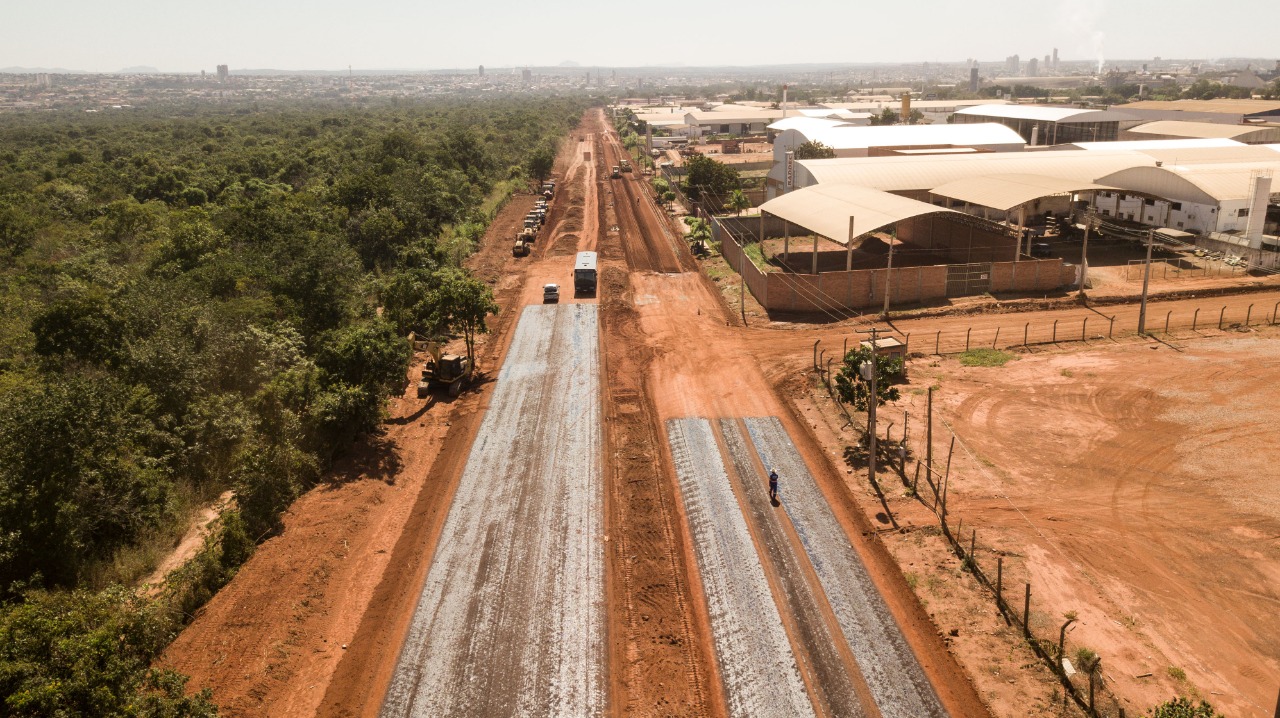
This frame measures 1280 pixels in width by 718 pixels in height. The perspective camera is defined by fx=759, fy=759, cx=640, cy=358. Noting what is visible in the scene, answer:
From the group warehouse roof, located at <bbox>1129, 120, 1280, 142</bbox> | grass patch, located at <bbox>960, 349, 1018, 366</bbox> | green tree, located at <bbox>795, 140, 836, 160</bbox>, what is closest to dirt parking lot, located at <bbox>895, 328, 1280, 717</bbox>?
grass patch, located at <bbox>960, 349, 1018, 366</bbox>

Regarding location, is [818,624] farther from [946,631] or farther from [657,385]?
[657,385]

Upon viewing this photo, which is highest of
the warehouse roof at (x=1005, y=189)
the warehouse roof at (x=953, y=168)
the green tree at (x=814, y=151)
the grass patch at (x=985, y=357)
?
the green tree at (x=814, y=151)

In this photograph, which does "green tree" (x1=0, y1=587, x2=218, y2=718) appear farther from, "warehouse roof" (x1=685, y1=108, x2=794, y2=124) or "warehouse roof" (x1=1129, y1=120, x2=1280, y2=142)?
"warehouse roof" (x1=685, y1=108, x2=794, y2=124)

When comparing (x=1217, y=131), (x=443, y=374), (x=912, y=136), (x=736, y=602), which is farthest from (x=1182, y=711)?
(x=1217, y=131)

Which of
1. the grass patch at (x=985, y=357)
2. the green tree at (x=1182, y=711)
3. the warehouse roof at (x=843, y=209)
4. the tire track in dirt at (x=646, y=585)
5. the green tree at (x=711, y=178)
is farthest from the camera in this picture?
the green tree at (x=711, y=178)

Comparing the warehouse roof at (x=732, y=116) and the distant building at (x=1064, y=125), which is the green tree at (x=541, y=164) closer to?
the distant building at (x=1064, y=125)

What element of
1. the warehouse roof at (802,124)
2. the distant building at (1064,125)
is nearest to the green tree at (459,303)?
the warehouse roof at (802,124)
